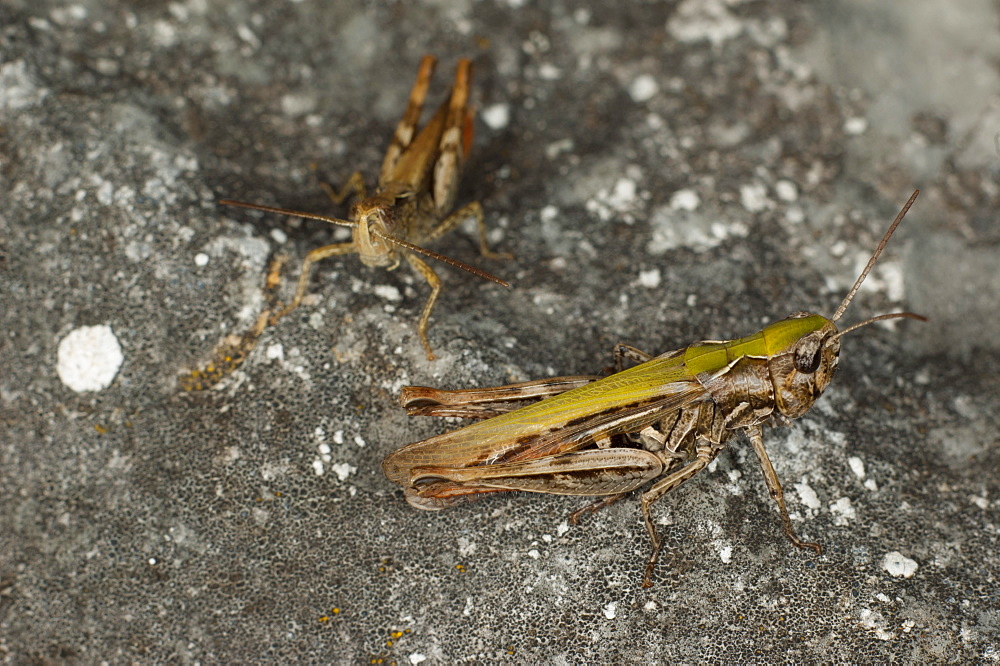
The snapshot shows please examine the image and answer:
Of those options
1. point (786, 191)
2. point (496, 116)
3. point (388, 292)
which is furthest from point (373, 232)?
point (786, 191)

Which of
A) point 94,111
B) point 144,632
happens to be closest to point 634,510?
point 144,632

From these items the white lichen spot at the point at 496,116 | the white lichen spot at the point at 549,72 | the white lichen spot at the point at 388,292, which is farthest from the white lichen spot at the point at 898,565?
the white lichen spot at the point at 549,72

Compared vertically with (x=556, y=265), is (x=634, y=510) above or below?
below

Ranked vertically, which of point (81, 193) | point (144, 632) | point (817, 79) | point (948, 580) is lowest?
point (144, 632)

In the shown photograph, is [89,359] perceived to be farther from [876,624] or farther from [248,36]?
[876,624]

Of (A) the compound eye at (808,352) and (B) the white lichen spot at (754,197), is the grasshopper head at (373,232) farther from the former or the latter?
(B) the white lichen spot at (754,197)

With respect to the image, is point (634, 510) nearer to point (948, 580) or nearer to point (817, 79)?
point (948, 580)
